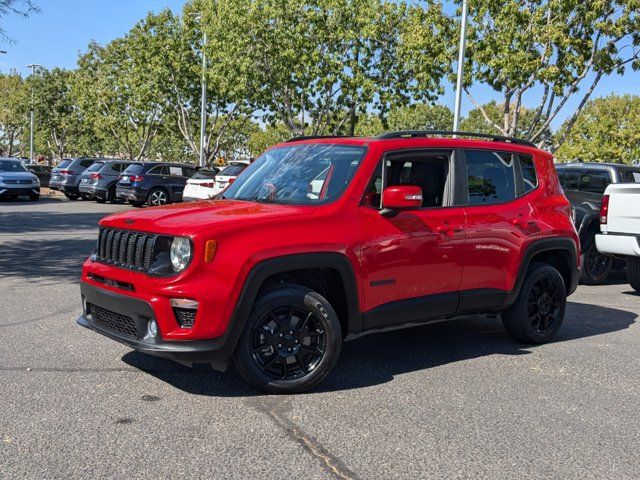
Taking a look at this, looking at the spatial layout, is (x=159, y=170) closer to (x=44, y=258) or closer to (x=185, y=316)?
(x=44, y=258)

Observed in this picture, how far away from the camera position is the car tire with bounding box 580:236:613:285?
10.1 metres

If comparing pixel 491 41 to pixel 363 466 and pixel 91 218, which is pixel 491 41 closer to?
pixel 91 218

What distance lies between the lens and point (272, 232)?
4.38 metres

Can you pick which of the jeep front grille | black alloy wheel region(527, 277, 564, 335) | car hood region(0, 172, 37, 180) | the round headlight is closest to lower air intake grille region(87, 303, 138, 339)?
the jeep front grille

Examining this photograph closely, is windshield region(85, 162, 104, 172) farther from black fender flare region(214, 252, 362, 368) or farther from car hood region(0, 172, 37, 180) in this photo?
black fender flare region(214, 252, 362, 368)

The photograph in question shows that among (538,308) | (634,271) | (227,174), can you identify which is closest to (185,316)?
(538,308)

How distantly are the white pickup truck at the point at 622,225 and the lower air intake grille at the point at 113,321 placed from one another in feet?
22.4

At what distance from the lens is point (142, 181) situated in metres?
23.2

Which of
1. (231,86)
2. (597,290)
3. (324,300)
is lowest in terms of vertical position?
(597,290)

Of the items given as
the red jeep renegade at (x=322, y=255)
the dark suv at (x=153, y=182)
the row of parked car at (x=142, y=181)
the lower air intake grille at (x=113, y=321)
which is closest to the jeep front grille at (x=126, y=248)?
the red jeep renegade at (x=322, y=255)

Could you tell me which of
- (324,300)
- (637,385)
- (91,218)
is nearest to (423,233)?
(324,300)

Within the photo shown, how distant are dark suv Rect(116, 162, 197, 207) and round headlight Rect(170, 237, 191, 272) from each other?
755 inches

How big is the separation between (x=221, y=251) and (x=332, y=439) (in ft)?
4.33

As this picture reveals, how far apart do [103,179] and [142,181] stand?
9.98ft
